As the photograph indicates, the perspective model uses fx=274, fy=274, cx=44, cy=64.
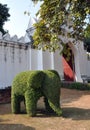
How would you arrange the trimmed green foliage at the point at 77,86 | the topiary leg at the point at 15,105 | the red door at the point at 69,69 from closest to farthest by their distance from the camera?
the topiary leg at the point at 15,105
the trimmed green foliage at the point at 77,86
the red door at the point at 69,69

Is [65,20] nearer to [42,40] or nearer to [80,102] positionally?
[42,40]

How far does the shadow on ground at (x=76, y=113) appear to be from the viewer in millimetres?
9195

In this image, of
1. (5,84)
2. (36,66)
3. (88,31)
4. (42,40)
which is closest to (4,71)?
(5,84)

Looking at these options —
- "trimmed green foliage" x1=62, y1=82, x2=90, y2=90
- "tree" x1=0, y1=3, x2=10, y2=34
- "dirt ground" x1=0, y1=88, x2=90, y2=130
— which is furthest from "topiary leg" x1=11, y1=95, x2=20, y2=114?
"tree" x1=0, y1=3, x2=10, y2=34

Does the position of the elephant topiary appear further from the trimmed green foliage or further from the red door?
the red door

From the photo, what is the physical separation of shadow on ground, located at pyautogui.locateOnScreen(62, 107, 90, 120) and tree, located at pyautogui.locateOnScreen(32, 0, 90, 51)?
242 centimetres

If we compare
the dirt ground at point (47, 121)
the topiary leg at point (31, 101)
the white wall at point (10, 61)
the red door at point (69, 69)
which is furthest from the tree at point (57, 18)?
the red door at point (69, 69)

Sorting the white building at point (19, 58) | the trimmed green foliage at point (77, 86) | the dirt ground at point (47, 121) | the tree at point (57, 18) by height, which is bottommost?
the dirt ground at point (47, 121)

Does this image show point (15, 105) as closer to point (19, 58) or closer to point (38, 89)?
point (38, 89)

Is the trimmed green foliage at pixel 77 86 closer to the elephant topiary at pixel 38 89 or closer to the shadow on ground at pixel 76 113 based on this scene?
the shadow on ground at pixel 76 113

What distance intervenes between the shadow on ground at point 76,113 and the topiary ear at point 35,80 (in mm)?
1413

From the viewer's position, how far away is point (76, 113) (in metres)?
9.74

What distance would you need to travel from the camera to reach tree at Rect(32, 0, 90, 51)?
7.82m

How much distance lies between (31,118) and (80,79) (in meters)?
12.4
